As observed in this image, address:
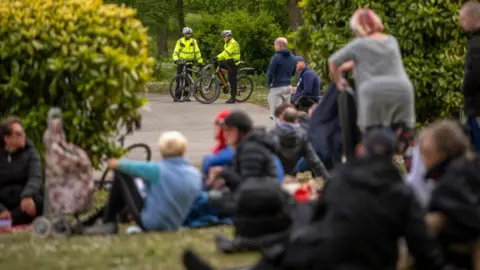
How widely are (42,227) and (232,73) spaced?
2036 centimetres

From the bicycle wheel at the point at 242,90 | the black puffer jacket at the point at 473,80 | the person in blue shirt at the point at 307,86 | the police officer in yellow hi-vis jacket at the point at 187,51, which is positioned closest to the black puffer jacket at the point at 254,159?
the black puffer jacket at the point at 473,80

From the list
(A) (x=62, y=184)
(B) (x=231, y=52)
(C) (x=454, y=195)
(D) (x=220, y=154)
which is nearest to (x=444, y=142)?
(C) (x=454, y=195)

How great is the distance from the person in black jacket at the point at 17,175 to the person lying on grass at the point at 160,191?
1.21 metres

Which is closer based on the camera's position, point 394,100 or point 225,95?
point 394,100

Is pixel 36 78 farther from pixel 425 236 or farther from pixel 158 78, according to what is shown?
pixel 158 78

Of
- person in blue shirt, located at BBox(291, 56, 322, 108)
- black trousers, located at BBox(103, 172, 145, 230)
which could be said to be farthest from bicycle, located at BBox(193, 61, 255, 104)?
black trousers, located at BBox(103, 172, 145, 230)

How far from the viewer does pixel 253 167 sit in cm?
1061

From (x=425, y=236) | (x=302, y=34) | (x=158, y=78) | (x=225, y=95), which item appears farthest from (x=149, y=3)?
(x=425, y=236)

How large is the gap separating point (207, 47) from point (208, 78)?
1186 centimetres

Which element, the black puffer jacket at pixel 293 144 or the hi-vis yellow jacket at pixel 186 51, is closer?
the black puffer jacket at pixel 293 144

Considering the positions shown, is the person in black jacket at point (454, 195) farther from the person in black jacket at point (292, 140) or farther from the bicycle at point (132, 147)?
the person in black jacket at point (292, 140)

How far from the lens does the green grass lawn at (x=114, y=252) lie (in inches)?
380

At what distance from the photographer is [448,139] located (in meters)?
8.03

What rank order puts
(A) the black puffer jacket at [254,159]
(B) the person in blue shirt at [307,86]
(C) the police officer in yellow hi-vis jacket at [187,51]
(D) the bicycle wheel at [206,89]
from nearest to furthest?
1. (A) the black puffer jacket at [254,159]
2. (B) the person in blue shirt at [307,86]
3. (D) the bicycle wheel at [206,89]
4. (C) the police officer in yellow hi-vis jacket at [187,51]
